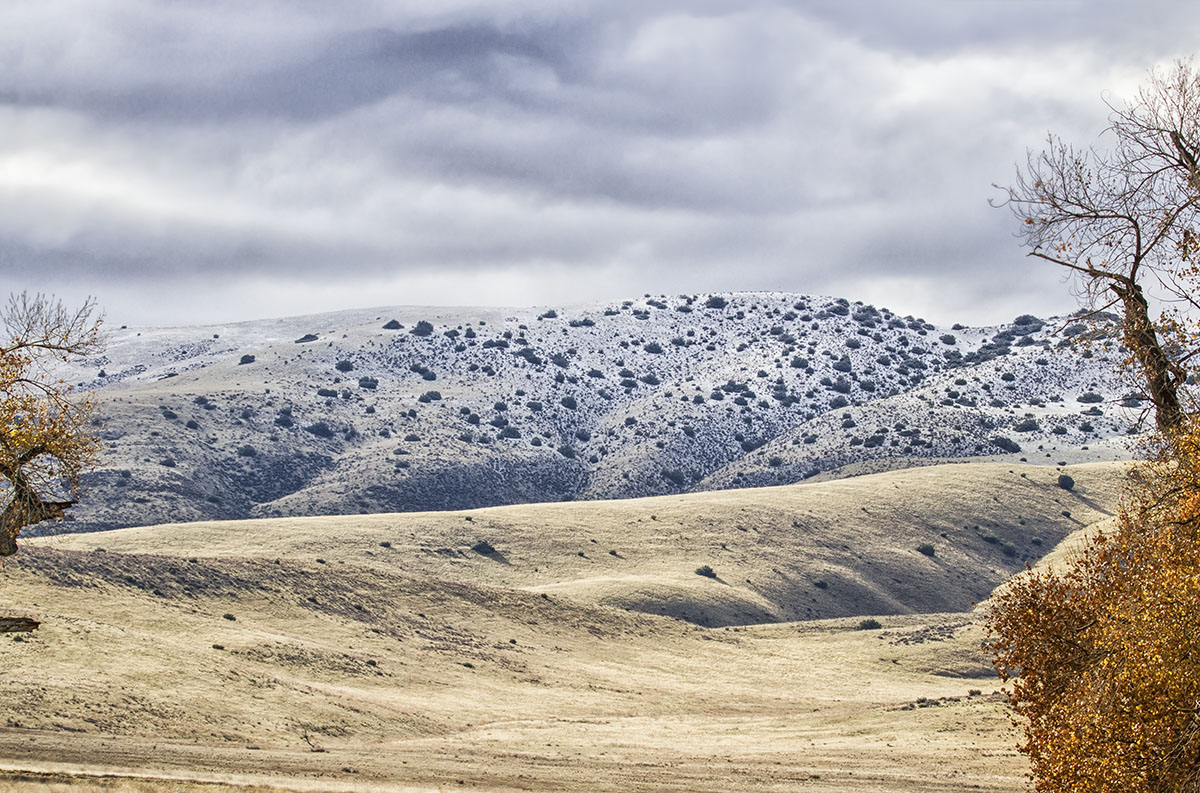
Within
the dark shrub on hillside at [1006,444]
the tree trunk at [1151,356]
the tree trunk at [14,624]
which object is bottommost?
the tree trunk at [14,624]

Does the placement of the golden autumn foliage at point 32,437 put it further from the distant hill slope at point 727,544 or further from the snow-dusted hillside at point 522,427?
the snow-dusted hillside at point 522,427

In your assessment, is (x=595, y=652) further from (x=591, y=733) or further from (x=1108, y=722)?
(x=1108, y=722)

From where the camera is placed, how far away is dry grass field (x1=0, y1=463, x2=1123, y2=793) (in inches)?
1484

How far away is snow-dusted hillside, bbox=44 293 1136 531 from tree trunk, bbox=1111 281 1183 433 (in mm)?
108156

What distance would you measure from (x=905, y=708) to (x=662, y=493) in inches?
3943

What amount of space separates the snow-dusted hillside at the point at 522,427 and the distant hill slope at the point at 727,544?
1010 inches

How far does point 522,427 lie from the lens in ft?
570

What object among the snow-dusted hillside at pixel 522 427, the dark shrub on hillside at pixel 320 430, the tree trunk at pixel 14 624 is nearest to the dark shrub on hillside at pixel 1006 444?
the snow-dusted hillside at pixel 522 427

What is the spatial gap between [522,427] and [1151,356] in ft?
501

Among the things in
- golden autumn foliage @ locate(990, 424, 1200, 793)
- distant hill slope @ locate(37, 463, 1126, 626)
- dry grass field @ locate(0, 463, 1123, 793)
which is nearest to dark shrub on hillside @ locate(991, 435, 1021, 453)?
distant hill slope @ locate(37, 463, 1126, 626)

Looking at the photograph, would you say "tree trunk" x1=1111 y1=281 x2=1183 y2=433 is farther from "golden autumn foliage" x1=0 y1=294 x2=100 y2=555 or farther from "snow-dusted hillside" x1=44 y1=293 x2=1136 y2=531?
"snow-dusted hillside" x1=44 y1=293 x2=1136 y2=531

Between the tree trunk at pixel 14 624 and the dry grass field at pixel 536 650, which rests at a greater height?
the tree trunk at pixel 14 624

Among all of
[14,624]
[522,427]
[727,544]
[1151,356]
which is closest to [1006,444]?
[522,427]

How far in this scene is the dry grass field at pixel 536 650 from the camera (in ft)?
124
